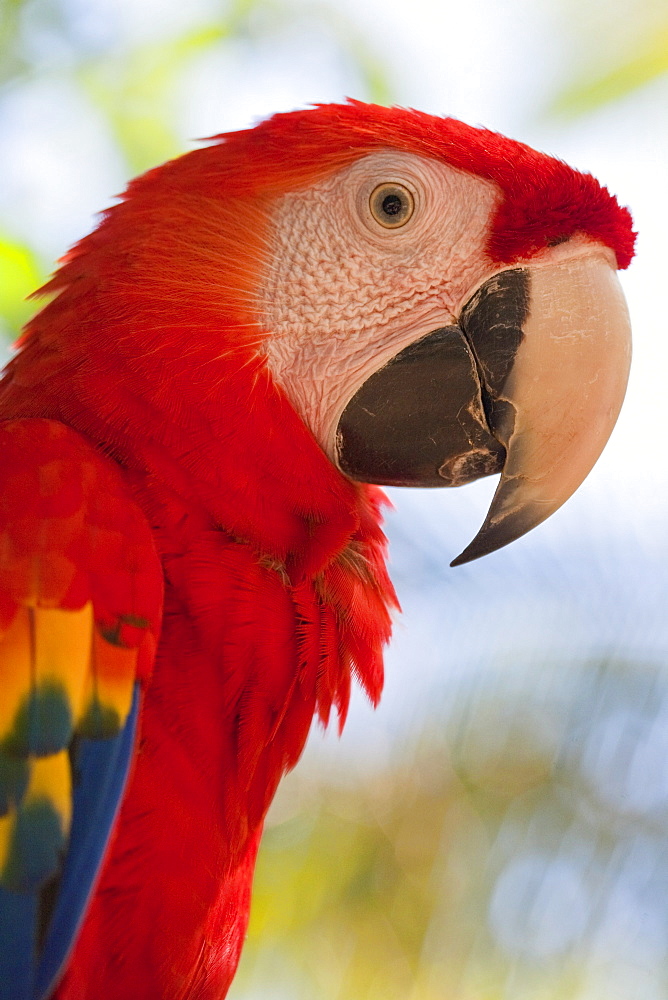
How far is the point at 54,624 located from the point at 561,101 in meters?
2.16

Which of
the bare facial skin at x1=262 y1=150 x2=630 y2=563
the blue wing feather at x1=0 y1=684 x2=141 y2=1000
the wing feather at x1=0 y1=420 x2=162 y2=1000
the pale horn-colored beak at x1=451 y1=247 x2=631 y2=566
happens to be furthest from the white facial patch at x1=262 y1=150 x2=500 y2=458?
the blue wing feather at x1=0 y1=684 x2=141 y2=1000

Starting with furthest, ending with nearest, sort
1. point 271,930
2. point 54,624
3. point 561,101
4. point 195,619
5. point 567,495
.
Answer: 1. point 561,101
2. point 271,930
3. point 567,495
4. point 195,619
5. point 54,624

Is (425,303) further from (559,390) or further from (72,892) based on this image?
(72,892)

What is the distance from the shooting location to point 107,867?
100cm

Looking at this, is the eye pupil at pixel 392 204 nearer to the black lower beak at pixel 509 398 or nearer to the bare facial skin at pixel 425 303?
the bare facial skin at pixel 425 303

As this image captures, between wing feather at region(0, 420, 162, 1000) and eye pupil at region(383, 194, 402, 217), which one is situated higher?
eye pupil at region(383, 194, 402, 217)

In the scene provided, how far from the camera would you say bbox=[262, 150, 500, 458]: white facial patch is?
4.13ft

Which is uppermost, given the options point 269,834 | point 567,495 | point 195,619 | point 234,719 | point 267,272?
point 267,272

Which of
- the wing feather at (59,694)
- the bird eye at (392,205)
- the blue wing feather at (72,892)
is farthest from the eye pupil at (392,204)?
the blue wing feather at (72,892)

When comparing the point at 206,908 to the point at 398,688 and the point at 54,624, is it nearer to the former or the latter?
the point at 54,624

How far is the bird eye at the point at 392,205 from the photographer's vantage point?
1.27 meters

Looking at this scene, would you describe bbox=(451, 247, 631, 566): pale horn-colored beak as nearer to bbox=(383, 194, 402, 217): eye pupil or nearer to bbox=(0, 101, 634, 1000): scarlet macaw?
bbox=(0, 101, 634, 1000): scarlet macaw

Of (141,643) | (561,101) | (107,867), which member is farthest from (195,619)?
(561,101)

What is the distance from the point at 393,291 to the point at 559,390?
27 centimetres
